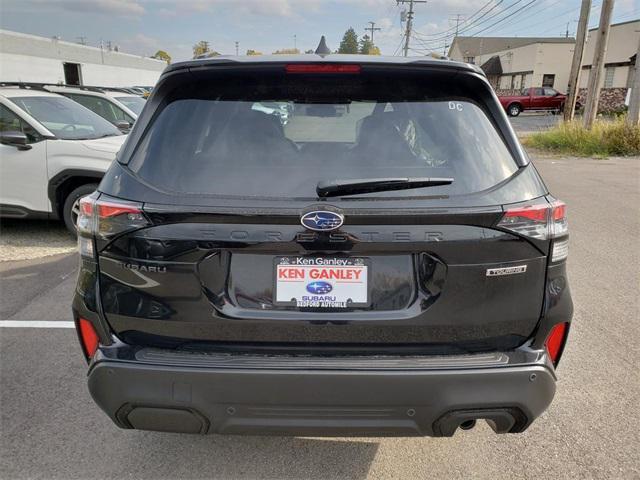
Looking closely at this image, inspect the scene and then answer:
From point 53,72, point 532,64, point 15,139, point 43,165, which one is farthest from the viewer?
point 532,64

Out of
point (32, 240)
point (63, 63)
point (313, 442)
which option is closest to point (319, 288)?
point (313, 442)

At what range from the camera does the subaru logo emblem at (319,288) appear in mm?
1979

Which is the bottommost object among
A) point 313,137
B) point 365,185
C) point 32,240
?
point 32,240

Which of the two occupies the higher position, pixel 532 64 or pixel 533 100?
pixel 532 64

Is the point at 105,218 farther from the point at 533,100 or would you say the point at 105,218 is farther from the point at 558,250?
the point at 533,100

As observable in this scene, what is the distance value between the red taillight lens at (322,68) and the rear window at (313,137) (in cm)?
3

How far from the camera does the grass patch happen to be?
50.6 feet

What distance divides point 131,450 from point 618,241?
6330mm

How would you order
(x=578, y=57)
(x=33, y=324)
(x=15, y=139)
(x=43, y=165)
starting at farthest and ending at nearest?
(x=578, y=57)
(x=43, y=165)
(x=15, y=139)
(x=33, y=324)

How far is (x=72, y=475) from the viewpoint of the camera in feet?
8.30

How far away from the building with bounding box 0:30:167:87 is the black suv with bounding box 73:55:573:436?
2503 centimetres

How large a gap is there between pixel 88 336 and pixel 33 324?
2401 mm

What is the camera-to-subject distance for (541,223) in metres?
2.04

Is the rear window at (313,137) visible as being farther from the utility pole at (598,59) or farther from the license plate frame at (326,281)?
the utility pole at (598,59)
